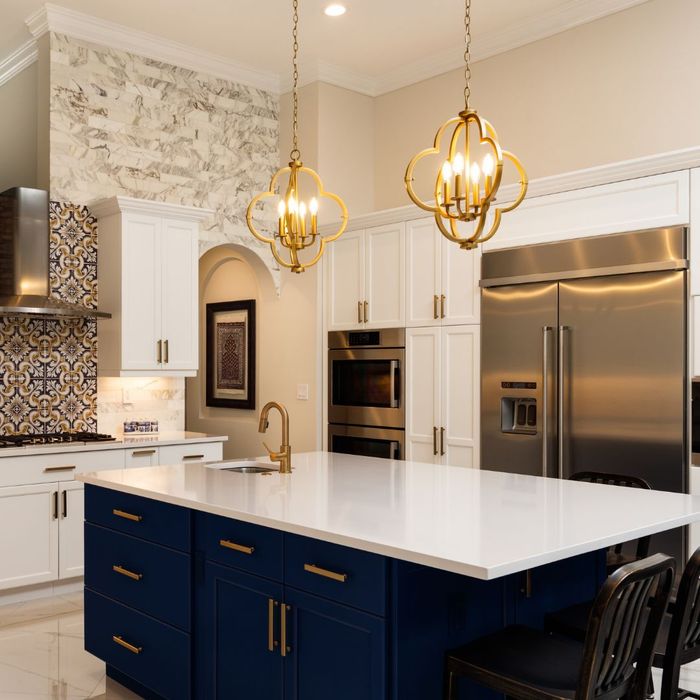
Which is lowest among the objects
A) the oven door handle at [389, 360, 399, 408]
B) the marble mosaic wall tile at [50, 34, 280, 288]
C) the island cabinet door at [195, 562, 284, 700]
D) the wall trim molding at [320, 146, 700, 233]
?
the island cabinet door at [195, 562, 284, 700]

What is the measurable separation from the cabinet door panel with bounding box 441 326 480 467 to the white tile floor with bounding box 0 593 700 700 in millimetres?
1758

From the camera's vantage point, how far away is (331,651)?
90.5 inches

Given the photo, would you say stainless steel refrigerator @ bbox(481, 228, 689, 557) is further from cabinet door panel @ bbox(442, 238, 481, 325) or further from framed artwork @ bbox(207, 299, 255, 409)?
framed artwork @ bbox(207, 299, 255, 409)

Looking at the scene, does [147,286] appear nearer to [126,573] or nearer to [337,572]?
[126,573]

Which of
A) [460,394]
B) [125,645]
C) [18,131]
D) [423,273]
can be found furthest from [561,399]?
[18,131]

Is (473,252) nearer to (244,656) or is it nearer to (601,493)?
(601,493)

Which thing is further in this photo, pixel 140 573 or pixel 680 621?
pixel 140 573

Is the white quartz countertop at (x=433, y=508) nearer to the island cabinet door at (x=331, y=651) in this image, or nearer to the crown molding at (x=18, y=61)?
the island cabinet door at (x=331, y=651)

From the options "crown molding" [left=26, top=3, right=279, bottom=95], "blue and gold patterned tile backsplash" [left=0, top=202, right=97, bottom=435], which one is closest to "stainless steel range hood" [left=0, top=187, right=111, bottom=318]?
"blue and gold patterned tile backsplash" [left=0, top=202, right=97, bottom=435]

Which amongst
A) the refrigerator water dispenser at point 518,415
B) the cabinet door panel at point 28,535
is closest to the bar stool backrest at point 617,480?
the refrigerator water dispenser at point 518,415

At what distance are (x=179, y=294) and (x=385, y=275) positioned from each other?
55.1 inches

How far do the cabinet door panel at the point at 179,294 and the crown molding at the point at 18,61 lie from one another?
1619 millimetres

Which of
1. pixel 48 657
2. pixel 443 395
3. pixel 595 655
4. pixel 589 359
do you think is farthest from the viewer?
pixel 443 395

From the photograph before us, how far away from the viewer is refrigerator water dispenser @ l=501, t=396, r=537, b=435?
461cm
